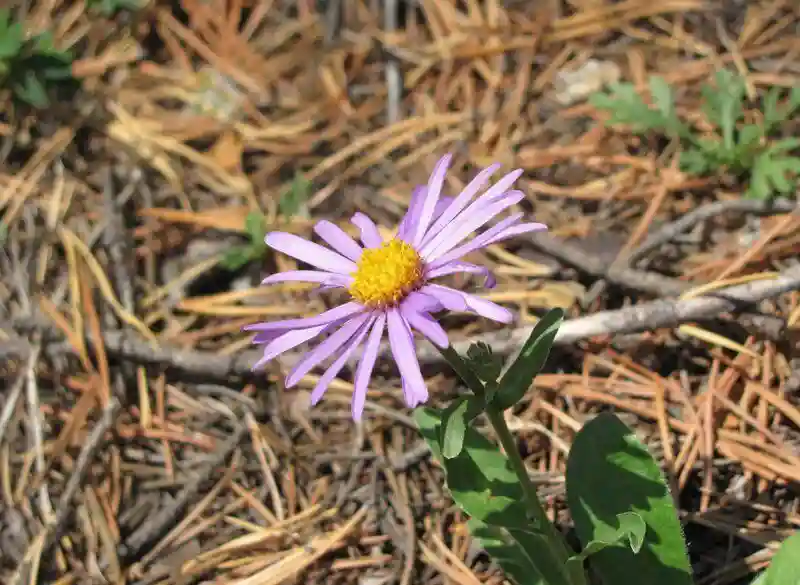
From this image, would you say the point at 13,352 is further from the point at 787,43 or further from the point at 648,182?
the point at 787,43

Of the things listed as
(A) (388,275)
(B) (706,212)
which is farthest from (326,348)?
(B) (706,212)

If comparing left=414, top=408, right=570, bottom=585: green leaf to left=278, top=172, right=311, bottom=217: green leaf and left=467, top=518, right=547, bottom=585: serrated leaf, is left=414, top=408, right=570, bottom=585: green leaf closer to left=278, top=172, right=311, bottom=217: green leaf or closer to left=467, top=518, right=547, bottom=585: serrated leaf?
left=467, top=518, right=547, bottom=585: serrated leaf

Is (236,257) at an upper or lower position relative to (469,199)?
upper

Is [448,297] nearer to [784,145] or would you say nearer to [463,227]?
[463,227]

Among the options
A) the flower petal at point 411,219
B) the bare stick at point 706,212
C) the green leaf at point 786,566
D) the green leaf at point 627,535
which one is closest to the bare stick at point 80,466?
the flower petal at point 411,219

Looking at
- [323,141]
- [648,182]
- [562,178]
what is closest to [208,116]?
[323,141]
